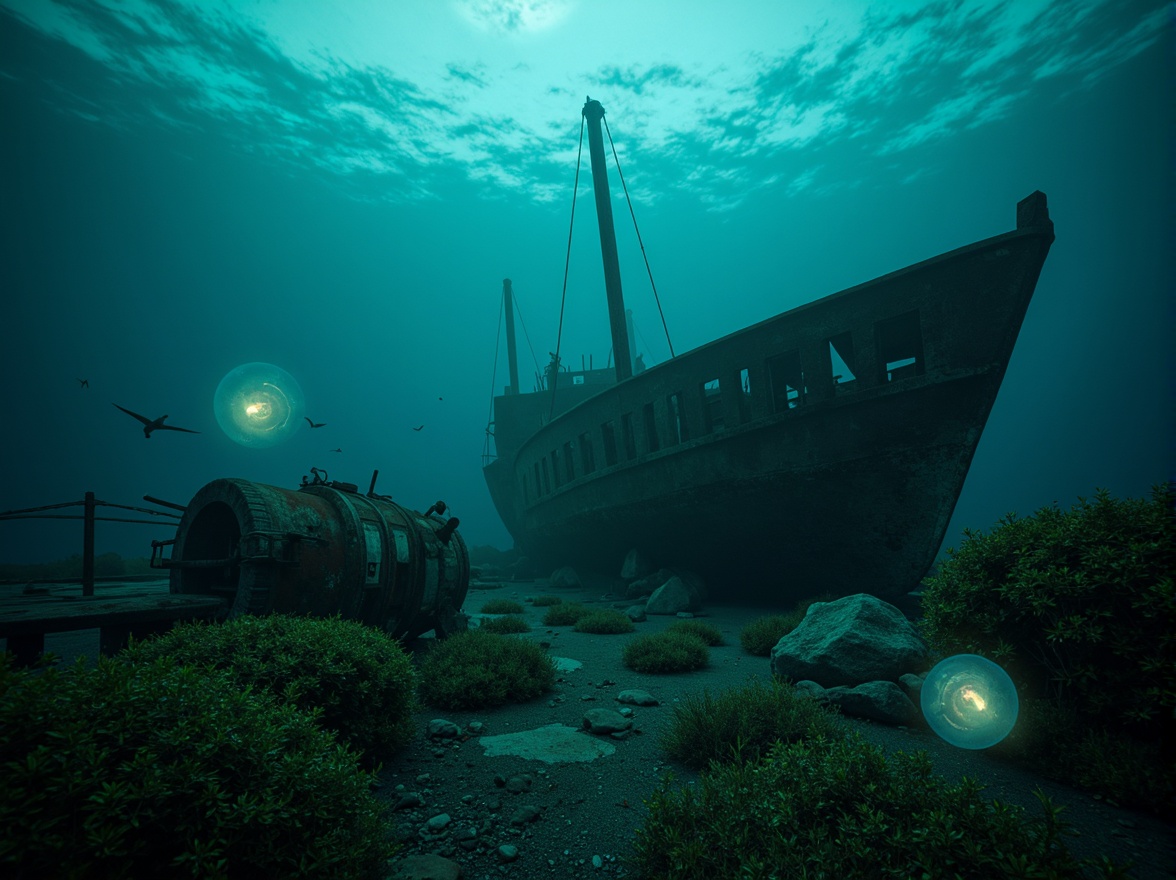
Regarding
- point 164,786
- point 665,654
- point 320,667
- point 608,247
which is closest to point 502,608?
point 665,654

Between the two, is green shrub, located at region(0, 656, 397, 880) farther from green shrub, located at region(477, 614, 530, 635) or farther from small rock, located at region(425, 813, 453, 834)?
green shrub, located at region(477, 614, 530, 635)

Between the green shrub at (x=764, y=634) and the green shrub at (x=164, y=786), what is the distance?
6210 millimetres

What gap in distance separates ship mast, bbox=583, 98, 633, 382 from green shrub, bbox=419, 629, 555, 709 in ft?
37.0

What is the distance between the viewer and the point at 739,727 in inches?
147

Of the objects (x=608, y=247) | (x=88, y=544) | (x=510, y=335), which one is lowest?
(x=88, y=544)

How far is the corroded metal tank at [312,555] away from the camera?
512 centimetres

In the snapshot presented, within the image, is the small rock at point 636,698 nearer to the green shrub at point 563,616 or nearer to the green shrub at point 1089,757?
the green shrub at point 1089,757

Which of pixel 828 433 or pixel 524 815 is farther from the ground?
pixel 828 433

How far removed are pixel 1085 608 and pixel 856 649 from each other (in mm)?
1917

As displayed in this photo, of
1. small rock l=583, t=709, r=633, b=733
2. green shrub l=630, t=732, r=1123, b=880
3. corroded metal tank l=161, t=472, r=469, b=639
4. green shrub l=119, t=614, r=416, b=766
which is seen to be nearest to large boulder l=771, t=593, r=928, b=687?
small rock l=583, t=709, r=633, b=733

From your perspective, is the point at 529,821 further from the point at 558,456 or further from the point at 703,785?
the point at 558,456

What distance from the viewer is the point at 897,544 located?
924cm

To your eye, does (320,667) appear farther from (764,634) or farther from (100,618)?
(764,634)

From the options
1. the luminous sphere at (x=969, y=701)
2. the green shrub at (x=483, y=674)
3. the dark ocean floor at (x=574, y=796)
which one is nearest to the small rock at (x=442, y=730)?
the dark ocean floor at (x=574, y=796)
